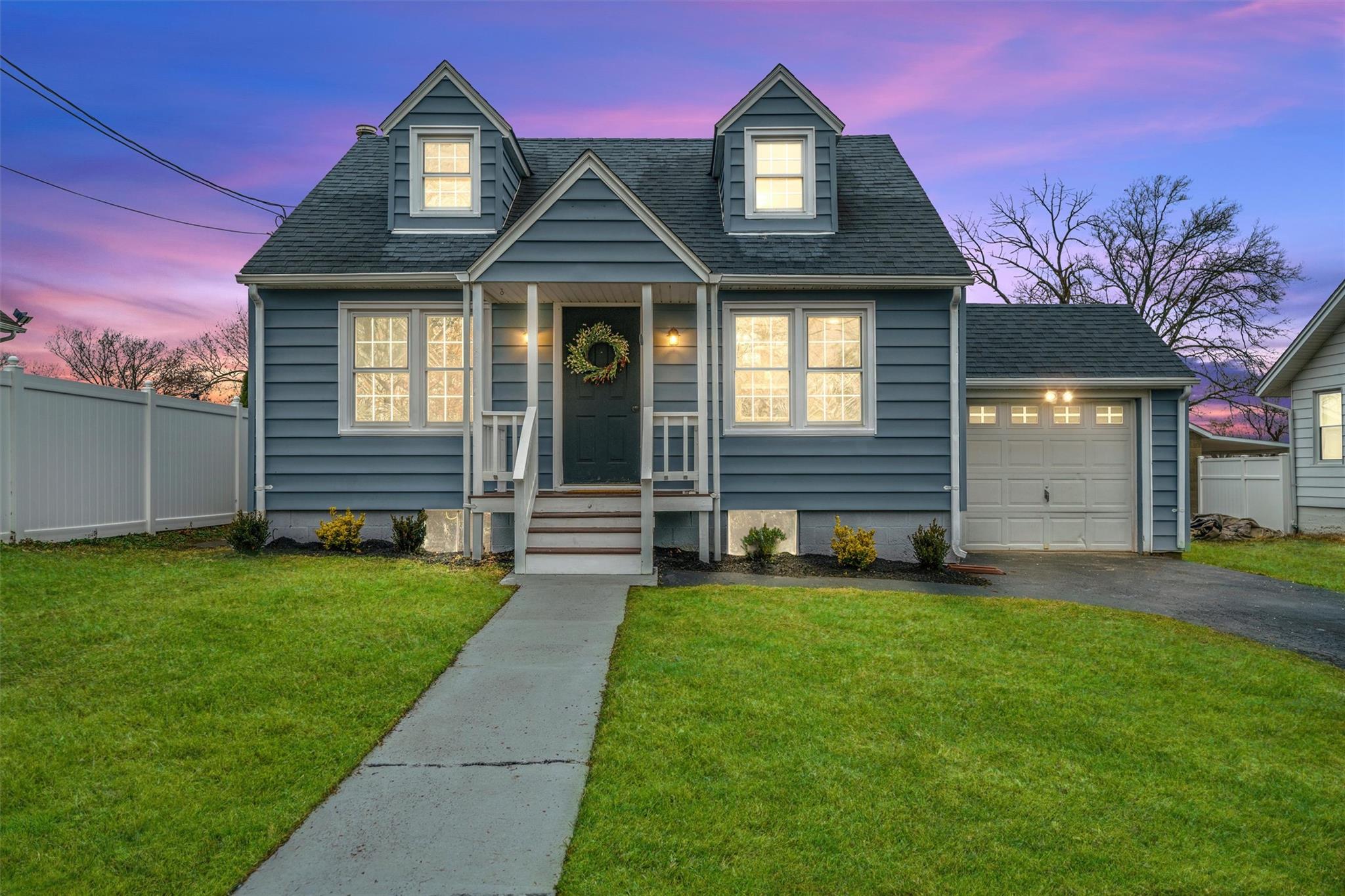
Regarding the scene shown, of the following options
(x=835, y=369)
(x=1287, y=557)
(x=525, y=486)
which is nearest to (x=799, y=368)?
(x=835, y=369)

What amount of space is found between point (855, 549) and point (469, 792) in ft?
20.6

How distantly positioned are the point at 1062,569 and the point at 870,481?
8.34ft

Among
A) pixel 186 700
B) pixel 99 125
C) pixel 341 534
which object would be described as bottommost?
pixel 186 700

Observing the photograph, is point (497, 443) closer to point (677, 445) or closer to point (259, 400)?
point (677, 445)

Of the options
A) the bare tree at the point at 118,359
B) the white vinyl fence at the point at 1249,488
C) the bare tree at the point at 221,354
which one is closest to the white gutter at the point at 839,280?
the white vinyl fence at the point at 1249,488

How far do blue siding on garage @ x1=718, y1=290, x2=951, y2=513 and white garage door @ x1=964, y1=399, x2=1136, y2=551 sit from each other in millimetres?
1995

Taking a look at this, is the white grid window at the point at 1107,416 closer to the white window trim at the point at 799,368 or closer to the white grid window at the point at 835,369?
the white window trim at the point at 799,368

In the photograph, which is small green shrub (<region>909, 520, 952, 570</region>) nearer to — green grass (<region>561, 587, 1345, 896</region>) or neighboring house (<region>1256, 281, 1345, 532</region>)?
green grass (<region>561, 587, 1345, 896</region>)

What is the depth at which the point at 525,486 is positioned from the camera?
7.94 metres

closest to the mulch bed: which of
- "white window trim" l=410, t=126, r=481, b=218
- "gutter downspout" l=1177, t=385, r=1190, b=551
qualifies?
"gutter downspout" l=1177, t=385, r=1190, b=551

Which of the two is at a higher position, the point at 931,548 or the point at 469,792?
the point at 931,548

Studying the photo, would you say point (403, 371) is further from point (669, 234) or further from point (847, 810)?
point (847, 810)

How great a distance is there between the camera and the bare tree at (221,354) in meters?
28.3

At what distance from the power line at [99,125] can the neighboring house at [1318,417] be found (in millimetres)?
22107
